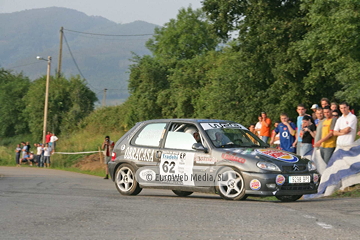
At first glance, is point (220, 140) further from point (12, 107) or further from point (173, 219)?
point (12, 107)

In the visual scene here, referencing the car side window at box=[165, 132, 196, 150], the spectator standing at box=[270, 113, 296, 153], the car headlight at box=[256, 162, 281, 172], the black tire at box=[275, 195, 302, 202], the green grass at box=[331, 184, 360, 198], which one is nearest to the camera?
the car headlight at box=[256, 162, 281, 172]

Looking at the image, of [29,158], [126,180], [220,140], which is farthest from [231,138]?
[29,158]

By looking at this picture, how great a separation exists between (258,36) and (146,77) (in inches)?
837

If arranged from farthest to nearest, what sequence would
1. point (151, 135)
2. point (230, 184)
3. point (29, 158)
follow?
→ point (29, 158) → point (151, 135) → point (230, 184)

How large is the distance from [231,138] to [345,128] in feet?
9.02

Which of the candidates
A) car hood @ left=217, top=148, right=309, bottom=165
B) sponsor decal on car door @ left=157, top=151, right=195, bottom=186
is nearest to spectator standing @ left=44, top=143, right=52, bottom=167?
sponsor decal on car door @ left=157, top=151, right=195, bottom=186

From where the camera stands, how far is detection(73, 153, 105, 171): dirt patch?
116 feet

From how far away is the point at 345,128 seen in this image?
13.3 meters

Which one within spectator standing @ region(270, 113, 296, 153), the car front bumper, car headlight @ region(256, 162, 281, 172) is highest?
spectator standing @ region(270, 113, 296, 153)

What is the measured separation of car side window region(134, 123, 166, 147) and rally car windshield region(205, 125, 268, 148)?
3.61 feet

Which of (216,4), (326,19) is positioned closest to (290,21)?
(216,4)

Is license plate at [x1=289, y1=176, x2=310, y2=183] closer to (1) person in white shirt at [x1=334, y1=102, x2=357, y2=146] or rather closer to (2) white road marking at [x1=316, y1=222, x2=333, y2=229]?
(1) person in white shirt at [x1=334, y1=102, x2=357, y2=146]

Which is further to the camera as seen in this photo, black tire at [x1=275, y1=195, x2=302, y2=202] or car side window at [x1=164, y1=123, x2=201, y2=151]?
car side window at [x1=164, y1=123, x2=201, y2=151]

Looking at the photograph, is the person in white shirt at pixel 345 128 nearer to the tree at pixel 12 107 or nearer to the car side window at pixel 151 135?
the car side window at pixel 151 135
